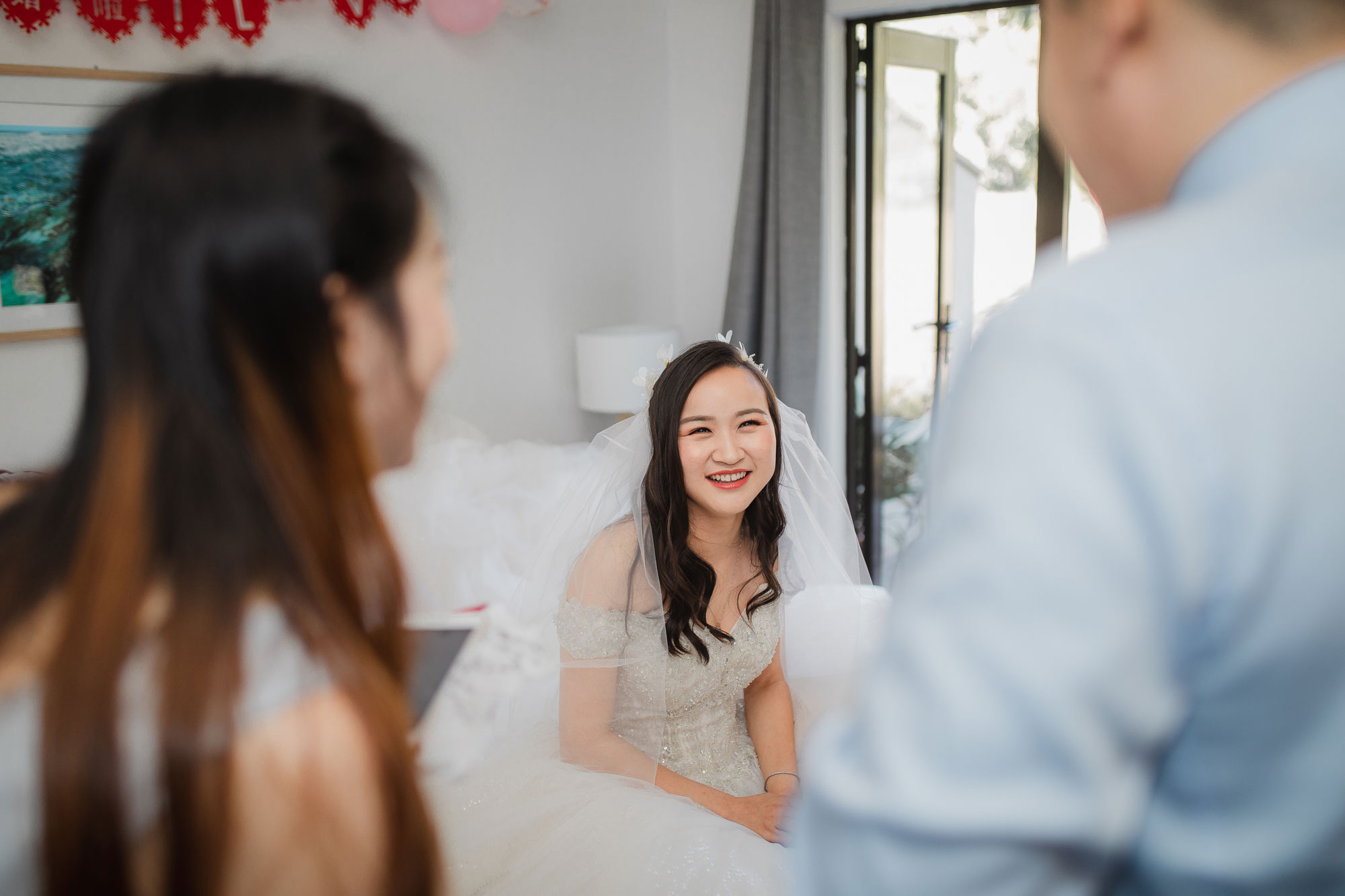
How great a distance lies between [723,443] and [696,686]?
498 mm

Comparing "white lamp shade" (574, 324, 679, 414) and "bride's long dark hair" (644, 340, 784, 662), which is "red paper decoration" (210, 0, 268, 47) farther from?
"bride's long dark hair" (644, 340, 784, 662)

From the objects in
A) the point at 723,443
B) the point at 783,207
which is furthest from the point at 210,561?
the point at 783,207

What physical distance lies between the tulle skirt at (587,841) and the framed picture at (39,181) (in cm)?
182

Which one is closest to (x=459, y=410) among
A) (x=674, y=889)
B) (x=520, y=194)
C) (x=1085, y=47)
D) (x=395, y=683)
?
(x=520, y=194)

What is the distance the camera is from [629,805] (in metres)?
1.59

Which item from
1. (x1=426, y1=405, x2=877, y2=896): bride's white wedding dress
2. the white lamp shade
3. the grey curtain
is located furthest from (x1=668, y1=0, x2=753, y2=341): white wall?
(x1=426, y1=405, x2=877, y2=896): bride's white wedding dress

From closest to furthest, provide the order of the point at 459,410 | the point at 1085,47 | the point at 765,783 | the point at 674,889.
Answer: the point at 1085,47 → the point at 674,889 → the point at 765,783 → the point at 459,410

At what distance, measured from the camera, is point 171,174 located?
22.7 inches

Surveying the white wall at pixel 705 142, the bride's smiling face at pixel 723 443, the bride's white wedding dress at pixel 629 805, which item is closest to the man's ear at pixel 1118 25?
the bride's white wedding dress at pixel 629 805

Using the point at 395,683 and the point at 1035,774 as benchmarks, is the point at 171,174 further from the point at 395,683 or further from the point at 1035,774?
the point at 1035,774

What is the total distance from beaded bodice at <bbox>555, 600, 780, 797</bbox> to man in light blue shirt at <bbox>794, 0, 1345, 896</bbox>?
148cm

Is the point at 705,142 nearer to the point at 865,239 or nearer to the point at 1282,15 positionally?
the point at 865,239

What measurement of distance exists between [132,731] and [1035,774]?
1.62ft

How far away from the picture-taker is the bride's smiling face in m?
1.90
